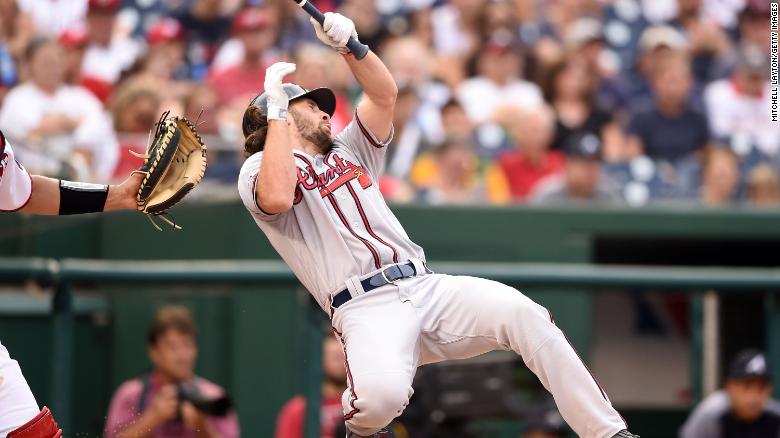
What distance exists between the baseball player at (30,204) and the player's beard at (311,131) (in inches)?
22.7

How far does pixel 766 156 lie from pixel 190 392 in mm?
4636

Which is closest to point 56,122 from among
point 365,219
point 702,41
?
point 365,219

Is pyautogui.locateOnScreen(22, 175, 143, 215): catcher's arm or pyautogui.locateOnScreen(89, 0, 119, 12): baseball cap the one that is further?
pyautogui.locateOnScreen(89, 0, 119, 12): baseball cap

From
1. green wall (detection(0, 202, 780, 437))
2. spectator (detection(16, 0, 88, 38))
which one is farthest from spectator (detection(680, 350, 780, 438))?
spectator (detection(16, 0, 88, 38))

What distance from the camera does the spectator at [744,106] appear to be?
9203 mm

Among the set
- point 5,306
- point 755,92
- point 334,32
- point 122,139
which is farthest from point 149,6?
point 334,32

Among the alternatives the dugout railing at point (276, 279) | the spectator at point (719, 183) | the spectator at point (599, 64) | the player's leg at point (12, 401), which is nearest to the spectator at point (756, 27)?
the spectator at point (599, 64)

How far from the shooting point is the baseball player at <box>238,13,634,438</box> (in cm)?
411

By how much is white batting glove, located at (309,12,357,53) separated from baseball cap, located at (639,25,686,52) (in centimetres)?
592

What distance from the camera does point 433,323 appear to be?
4.30 meters

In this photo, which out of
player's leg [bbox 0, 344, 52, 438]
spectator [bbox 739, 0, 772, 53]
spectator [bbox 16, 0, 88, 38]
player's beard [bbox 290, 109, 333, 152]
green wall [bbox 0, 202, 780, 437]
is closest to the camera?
player's leg [bbox 0, 344, 52, 438]

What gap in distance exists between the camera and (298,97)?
4.42 m

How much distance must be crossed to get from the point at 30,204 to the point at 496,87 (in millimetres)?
5319

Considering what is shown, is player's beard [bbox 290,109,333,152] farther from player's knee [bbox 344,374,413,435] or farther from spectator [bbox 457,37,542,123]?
spectator [bbox 457,37,542,123]
